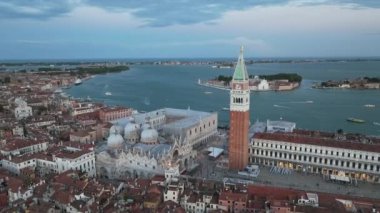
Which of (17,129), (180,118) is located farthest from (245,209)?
(17,129)

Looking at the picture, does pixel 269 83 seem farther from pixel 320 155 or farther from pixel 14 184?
pixel 14 184

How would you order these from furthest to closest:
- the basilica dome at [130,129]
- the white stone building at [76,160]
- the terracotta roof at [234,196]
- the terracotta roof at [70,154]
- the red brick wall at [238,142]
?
1. the basilica dome at [130,129]
2. the red brick wall at [238,142]
3. the terracotta roof at [70,154]
4. the white stone building at [76,160]
5. the terracotta roof at [234,196]

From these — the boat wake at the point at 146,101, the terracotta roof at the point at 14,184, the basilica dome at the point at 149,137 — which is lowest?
the boat wake at the point at 146,101

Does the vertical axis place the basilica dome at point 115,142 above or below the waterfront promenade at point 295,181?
above

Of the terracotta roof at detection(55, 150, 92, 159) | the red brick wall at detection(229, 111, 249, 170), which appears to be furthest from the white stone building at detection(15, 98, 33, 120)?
the red brick wall at detection(229, 111, 249, 170)

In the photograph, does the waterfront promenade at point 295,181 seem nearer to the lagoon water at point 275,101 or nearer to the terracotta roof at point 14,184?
the terracotta roof at point 14,184

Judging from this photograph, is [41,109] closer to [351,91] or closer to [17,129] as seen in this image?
[17,129]

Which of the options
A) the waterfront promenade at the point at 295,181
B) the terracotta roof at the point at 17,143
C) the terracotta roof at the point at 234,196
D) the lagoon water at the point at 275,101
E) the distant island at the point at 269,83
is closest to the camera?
the terracotta roof at the point at 234,196

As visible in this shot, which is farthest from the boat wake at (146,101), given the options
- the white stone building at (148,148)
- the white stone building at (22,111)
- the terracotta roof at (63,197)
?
the terracotta roof at (63,197)
